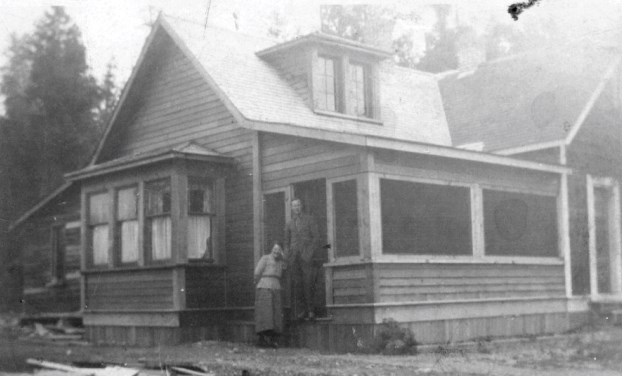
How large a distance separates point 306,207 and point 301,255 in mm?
2024

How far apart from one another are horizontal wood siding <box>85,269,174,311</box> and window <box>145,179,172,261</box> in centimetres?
42

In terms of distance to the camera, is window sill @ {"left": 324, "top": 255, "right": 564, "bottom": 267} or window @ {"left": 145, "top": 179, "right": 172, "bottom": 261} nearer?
window sill @ {"left": 324, "top": 255, "right": 564, "bottom": 267}

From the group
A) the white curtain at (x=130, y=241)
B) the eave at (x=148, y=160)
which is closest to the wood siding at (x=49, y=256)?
the eave at (x=148, y=160)

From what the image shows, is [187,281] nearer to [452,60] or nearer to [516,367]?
[516,367]

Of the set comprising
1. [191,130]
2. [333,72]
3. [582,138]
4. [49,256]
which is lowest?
[49,256]

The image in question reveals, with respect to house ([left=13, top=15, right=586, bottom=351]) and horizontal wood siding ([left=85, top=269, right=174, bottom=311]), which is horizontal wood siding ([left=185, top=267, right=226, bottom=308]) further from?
horizontal wood siding ([left=85, top=269, right=174, bottom=311])

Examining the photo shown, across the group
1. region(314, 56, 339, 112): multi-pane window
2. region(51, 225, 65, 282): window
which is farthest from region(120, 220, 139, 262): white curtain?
region(51, 225, 65, 282): window

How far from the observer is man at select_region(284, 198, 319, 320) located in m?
14.6

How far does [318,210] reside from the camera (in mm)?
16531

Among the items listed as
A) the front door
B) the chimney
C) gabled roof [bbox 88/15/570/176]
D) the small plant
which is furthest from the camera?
the chimney

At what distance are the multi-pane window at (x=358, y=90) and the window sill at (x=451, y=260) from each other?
4.83 metres

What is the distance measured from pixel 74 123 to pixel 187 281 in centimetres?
1262

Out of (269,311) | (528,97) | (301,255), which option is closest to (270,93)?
(301,255)

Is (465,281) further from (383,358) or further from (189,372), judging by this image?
(189,372)
